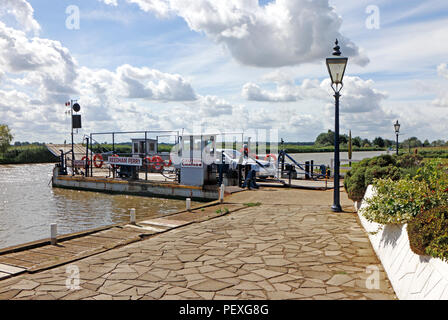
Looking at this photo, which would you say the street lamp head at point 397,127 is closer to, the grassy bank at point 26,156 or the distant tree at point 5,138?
the grassy bank at point 26,156

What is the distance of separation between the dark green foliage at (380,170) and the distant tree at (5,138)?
6671 centimetres

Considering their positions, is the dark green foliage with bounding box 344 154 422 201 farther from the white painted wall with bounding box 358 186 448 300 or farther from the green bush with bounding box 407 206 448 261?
the green bush with bounding box 407 206 448 261

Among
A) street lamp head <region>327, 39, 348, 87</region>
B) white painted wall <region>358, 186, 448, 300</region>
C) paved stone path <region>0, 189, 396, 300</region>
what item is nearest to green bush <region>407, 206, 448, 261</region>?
white painted wall <region>358, 186, 448, 300</region>

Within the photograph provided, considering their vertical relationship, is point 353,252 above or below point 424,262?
below

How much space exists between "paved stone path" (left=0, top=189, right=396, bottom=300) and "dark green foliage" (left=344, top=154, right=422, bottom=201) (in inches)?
37.9

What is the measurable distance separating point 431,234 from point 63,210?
1548 centimetres

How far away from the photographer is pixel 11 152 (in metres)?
61.7

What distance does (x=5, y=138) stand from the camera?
2554 inches

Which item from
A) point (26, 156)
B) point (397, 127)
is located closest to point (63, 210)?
point (397, 127)

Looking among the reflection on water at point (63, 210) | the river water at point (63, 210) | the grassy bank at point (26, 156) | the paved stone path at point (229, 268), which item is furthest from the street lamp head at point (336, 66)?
the grassy bank at point (26, 156)
